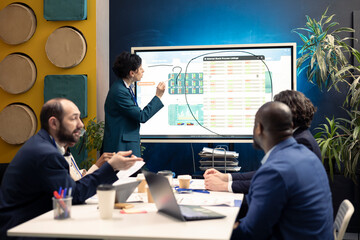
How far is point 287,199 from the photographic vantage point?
1665 mm

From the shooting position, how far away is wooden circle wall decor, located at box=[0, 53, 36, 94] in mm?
4488

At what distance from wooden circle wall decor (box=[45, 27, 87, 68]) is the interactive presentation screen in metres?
0.59

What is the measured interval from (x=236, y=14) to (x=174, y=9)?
2.30ft

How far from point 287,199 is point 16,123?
3.57 metres

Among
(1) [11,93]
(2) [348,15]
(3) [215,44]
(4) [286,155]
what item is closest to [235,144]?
(3) [215,44]

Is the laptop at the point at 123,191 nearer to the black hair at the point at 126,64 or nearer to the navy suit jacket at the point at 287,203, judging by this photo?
the navy suit jacket at the point at 287,203

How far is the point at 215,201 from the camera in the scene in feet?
6.94

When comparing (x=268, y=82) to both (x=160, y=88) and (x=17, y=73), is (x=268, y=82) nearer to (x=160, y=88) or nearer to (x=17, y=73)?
(x=160, y=88)

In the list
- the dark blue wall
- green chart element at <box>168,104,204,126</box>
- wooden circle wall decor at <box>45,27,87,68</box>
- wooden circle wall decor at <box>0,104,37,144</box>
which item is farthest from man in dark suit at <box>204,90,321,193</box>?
wooden circle wall decor at <box>0,104,37,144</box>

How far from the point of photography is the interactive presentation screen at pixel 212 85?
14.2 feet

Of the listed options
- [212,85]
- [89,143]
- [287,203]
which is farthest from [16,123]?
[287,203]

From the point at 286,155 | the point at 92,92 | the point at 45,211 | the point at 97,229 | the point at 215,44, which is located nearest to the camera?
the point at 97,229

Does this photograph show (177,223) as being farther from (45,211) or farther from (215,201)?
(45,211)

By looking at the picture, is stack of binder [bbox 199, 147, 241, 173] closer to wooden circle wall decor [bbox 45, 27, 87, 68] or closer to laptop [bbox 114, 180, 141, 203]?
wooden circle wall decor [bbox 45, 27, 87, 68]
